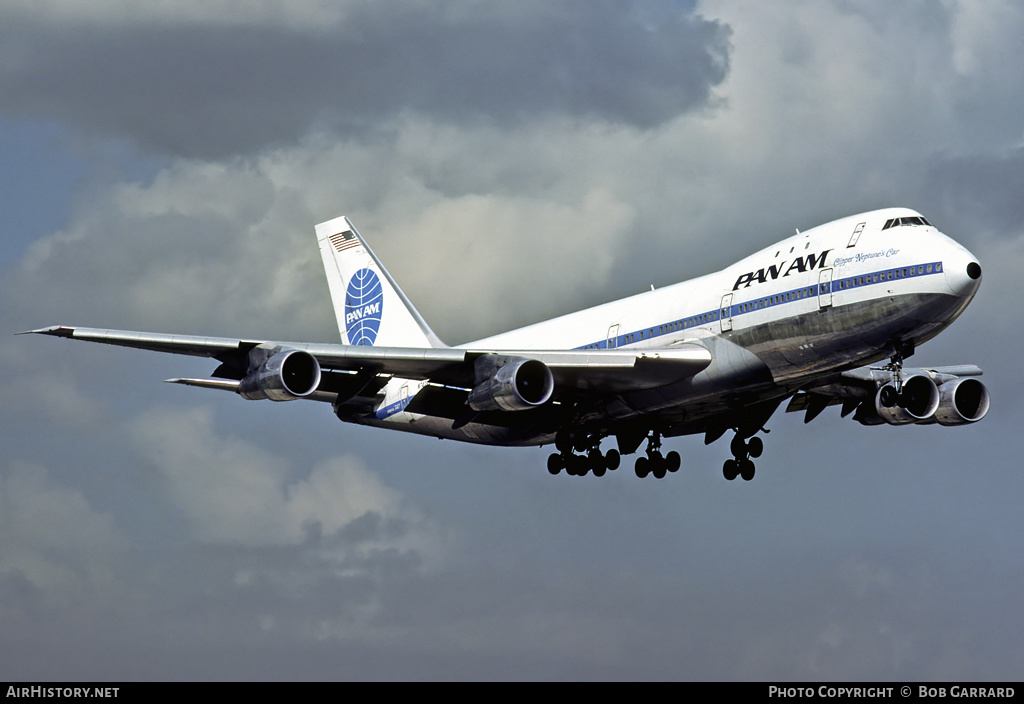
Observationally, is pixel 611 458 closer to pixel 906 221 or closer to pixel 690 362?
pixel 690 362

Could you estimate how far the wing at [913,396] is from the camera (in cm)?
4581

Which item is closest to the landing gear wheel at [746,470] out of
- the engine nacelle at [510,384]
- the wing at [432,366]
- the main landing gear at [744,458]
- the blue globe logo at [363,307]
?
the main landing gear at [744,458]

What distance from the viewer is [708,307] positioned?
41.6m

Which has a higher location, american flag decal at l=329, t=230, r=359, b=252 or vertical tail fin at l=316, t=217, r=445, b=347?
american flag decal at l=329, t=230, r=359, b=252

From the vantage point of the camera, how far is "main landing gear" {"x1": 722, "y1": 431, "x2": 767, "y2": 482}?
49.0m

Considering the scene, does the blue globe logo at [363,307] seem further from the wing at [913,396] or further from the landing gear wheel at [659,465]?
the wing at [913,396]

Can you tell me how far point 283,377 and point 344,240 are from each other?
2142cm

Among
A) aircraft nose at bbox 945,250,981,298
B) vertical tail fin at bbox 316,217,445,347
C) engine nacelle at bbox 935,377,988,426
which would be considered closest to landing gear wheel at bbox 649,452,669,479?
engine nacelle at bbox 935,377,988,426

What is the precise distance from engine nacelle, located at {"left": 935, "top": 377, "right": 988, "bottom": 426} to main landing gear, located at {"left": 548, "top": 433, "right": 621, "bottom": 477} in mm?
11803

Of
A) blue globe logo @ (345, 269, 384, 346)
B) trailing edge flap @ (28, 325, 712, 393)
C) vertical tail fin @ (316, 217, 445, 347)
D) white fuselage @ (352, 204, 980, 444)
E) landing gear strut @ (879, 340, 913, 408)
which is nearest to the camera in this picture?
white fuselage @ (352, 204, 980, 444)

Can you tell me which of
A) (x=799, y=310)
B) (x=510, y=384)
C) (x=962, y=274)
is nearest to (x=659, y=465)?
(x=510, y=384)

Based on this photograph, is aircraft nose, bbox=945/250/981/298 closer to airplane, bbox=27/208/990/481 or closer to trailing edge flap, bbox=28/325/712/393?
airplane, bbox=27/208/990/481

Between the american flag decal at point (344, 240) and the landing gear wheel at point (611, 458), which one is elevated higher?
the american flag decal at point (344, 240)
